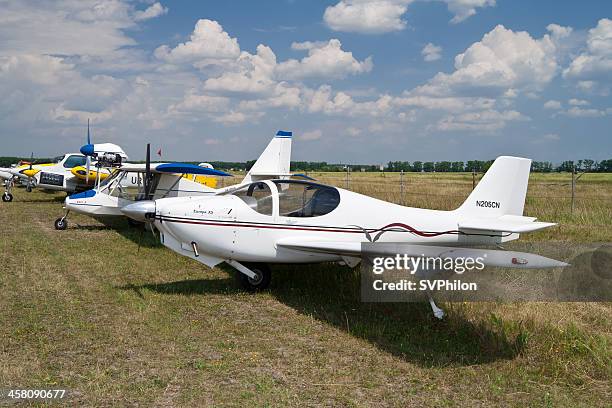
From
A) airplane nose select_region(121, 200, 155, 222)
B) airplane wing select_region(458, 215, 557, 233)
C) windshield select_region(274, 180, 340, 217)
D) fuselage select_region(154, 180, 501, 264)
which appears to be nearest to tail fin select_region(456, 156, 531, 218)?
airplane wing select_region(458, 215, 557, 233)

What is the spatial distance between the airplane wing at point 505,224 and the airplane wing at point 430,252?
69 centimetres

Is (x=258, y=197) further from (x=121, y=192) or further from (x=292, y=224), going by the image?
(x=121, y=192)

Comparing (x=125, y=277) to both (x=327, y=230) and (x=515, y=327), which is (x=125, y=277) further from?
(x=515, y=327)

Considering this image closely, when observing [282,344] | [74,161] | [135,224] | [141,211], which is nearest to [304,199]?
[141,211]

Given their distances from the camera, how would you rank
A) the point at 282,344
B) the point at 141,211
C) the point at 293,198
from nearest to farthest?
1. the point at 282,344
2. the point at 141,211
3. the point at 293,198

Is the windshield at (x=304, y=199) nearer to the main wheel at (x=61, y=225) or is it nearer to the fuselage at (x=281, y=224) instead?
the fuselage at (x=281, y=224)

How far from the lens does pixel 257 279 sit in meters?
8.15

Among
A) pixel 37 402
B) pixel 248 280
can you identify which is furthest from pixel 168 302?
pixel 37 402

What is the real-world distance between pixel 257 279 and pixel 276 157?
718cm

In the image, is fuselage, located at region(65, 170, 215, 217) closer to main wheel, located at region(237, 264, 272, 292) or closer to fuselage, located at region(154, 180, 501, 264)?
main wheel, located at region(237, 264, 272, 292)

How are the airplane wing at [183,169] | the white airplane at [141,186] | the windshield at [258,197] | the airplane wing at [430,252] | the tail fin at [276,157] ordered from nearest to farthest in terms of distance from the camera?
the airplane wing at [430,252] < the windshield at [258,197] < the airplane wing at [183,169] < the white airplane at [141,186] < the tail fin at [276,157]

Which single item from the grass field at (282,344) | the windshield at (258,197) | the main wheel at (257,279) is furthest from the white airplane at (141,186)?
the windshield at (258,197)

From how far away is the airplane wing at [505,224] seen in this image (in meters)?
7.24

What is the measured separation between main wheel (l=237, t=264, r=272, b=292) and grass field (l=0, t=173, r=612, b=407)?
0.16 metres
